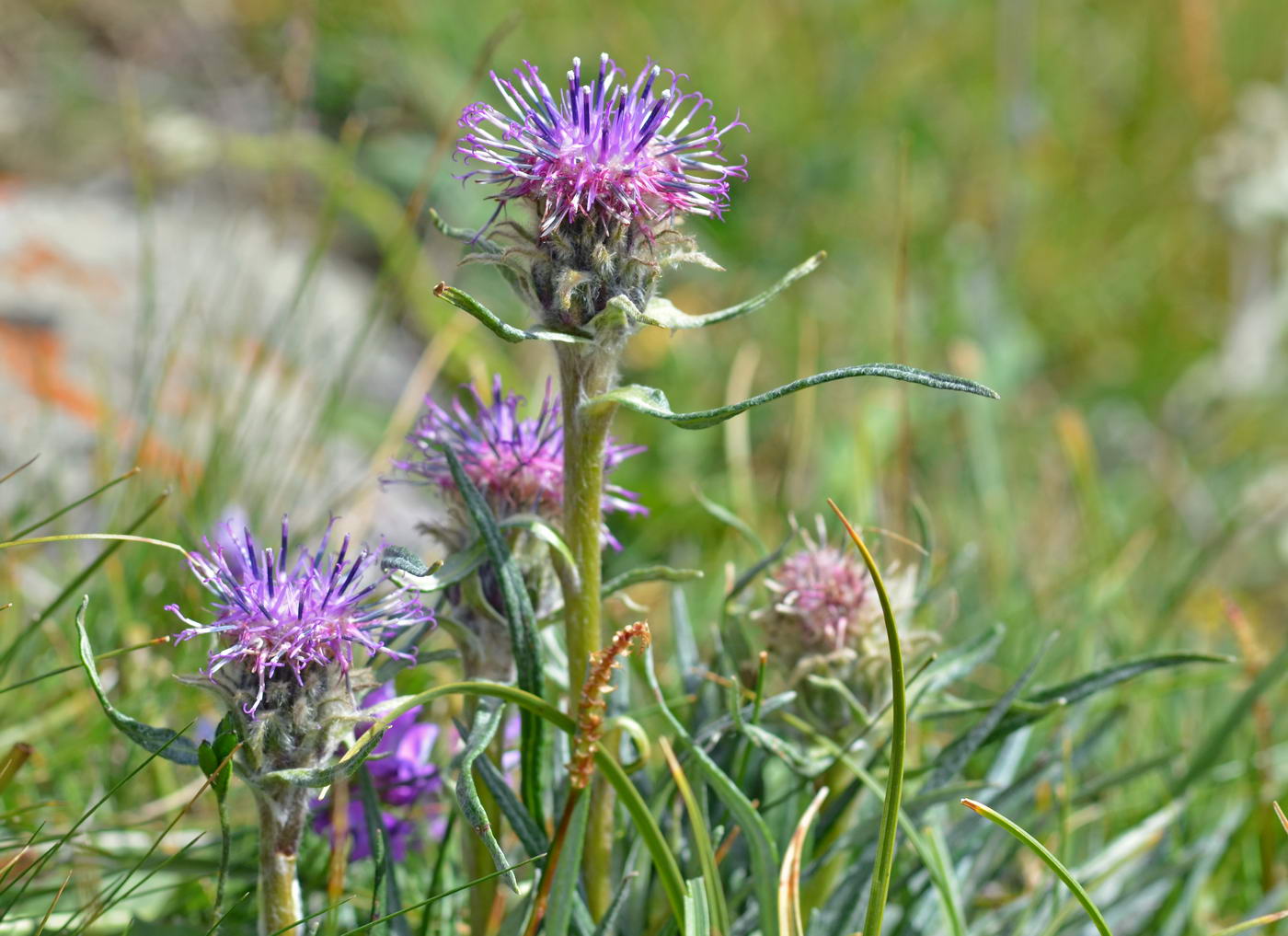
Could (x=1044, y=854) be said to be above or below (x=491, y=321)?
below

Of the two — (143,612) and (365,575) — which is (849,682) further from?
(143,612)

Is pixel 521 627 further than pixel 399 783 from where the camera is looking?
No

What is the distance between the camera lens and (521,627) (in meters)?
1.29

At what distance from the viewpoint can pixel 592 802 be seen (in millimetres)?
1374

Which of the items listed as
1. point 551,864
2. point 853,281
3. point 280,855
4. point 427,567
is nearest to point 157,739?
point 280,855

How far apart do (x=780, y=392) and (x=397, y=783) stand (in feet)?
2.67

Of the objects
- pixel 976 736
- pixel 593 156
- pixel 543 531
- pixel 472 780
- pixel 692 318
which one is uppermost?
pixel 593 156

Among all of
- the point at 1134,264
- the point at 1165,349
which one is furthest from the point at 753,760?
the point at 1134,264

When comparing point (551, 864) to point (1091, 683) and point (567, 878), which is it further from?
point (1091, 683)

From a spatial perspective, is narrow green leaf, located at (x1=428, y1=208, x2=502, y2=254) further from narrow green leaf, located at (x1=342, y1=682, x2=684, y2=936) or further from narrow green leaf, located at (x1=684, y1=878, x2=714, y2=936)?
narrow green leaf, located at (x1=684, y1=878, x2=714, y2=936)

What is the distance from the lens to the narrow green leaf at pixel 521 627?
1241 millimetres

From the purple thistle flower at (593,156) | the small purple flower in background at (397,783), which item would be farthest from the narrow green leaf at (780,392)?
the small purple flower in background at (397,783)

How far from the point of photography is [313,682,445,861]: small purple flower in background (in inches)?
62.2

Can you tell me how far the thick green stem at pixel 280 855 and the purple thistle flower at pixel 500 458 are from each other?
38cm
